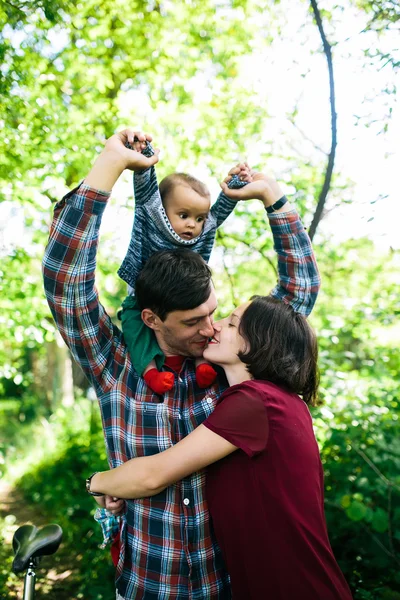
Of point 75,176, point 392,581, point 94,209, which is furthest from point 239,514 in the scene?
point 75,176

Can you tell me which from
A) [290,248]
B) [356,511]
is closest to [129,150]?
[290,248]

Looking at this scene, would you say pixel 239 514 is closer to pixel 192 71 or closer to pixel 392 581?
pixel 392 581

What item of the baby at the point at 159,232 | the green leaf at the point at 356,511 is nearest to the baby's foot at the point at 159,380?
the baby at the point at 159,232

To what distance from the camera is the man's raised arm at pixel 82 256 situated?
1609mm

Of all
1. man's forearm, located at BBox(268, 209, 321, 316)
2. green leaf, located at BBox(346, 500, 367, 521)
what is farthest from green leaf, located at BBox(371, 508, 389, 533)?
man's forearm, located at BBox(268, 209, 321, 316)

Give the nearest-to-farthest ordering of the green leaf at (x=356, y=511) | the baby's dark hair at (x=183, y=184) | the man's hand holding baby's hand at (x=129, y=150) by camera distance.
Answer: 1. the man's hand holding baby's hand at (x=129, y=150)
2. the baby's dark hair at (x=183, y=184)
3. the green leaf at (x=356, y=511)

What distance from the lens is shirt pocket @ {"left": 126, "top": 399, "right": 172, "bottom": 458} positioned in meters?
1.73

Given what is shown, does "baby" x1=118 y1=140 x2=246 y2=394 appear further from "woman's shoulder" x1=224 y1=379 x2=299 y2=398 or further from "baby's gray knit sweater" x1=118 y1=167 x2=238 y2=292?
"woman's shoulder" x1=224 y1=379 x2=299 y2=398

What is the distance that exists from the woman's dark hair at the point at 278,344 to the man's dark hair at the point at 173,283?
6.9 inches

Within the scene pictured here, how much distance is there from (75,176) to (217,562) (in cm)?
338

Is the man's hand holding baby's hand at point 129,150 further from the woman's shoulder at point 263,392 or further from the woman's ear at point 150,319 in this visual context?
the woman's shoulder at point 263,392

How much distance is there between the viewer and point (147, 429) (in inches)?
68.5

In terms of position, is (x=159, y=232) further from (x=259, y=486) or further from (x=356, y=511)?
(x=356, y=511)

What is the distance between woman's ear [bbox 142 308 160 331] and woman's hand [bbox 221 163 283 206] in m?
0.57
